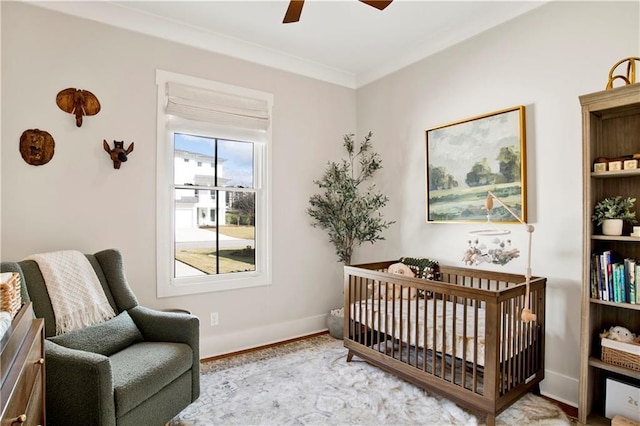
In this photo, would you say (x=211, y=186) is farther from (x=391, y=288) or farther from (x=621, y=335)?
(x=621, y=335)

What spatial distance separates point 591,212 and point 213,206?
108 inches

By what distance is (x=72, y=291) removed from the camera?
206cm

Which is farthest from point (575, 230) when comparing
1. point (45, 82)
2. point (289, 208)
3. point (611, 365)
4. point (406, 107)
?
point (45, 82)

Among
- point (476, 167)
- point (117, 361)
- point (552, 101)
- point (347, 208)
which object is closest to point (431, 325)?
point (476, 167)

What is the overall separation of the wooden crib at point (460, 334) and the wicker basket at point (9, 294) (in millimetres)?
2002

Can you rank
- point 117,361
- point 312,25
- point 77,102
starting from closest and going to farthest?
point 117,361, point 77,102, point 312,25

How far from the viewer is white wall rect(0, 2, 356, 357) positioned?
7.70ft

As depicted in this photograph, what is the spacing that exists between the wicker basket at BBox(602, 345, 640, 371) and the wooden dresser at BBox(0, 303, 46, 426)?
2553 mm

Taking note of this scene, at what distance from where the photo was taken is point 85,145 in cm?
255

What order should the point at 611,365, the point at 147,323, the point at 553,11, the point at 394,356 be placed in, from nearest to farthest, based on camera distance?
the point at 611,365
the point at 147,323
the point at 553,11
the point at 394,356

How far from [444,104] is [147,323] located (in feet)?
9.26

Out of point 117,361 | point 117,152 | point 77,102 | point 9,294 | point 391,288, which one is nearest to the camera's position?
point 9,294

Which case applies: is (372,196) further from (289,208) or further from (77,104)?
(77,104)

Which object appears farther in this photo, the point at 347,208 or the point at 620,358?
the point at 347,208
